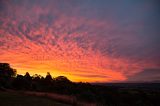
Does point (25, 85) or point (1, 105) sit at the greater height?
point (25, 85)

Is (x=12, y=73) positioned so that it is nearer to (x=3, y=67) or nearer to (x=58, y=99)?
(x=3, y=67)

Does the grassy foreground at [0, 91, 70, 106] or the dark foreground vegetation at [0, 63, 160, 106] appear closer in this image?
the grassy foreground at [0, 91, 70, 106]

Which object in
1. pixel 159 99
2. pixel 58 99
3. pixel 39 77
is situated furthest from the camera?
pixel 39 77

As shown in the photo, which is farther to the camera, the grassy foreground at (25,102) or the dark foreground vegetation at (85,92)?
the dark foreground vegetation at (85,92)

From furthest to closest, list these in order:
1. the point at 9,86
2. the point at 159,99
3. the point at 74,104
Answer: the point at 9,86
the point at 159,99
the point at 74,104

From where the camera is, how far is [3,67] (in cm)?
7862

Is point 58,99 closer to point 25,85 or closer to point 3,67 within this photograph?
point 25,85

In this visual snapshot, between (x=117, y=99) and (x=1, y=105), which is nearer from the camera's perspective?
(x=1, y=105)

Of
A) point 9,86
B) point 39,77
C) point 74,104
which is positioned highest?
point 39,77

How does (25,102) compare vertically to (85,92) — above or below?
below

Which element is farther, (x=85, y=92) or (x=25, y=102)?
(x=85, y=92)

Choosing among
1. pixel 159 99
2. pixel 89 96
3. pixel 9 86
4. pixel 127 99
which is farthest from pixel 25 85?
pixel 159 99

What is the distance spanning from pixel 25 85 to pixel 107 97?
25.2m

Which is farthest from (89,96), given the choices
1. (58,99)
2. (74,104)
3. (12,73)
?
(12,73)
